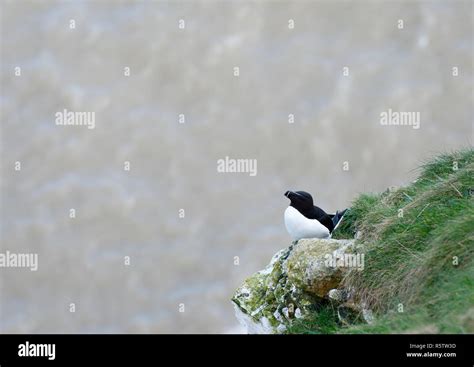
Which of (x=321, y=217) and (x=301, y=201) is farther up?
(x=301, y=201)

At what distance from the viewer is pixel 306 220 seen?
12789 millimetres

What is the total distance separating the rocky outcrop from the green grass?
0.20 m

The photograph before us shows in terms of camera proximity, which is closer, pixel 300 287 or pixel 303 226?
pixel 300 287

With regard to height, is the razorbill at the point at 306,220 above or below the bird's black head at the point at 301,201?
below

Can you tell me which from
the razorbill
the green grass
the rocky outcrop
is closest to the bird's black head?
the razorbill

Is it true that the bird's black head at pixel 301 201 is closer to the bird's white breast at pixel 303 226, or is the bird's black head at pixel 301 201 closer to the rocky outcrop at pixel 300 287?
the bird's white breast at pixel 303 226

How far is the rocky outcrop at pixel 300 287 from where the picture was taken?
1153 cm

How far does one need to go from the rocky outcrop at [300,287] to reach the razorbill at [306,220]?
26 cm

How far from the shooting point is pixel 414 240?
447 inches

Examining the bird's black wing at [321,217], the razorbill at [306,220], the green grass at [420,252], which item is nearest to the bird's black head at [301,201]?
the razorbill at [306,220]

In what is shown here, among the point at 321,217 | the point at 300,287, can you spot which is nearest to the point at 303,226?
the point at 321,217

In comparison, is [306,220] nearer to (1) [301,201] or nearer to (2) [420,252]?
(1) [301,201]

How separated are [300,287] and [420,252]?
6.59 ft
